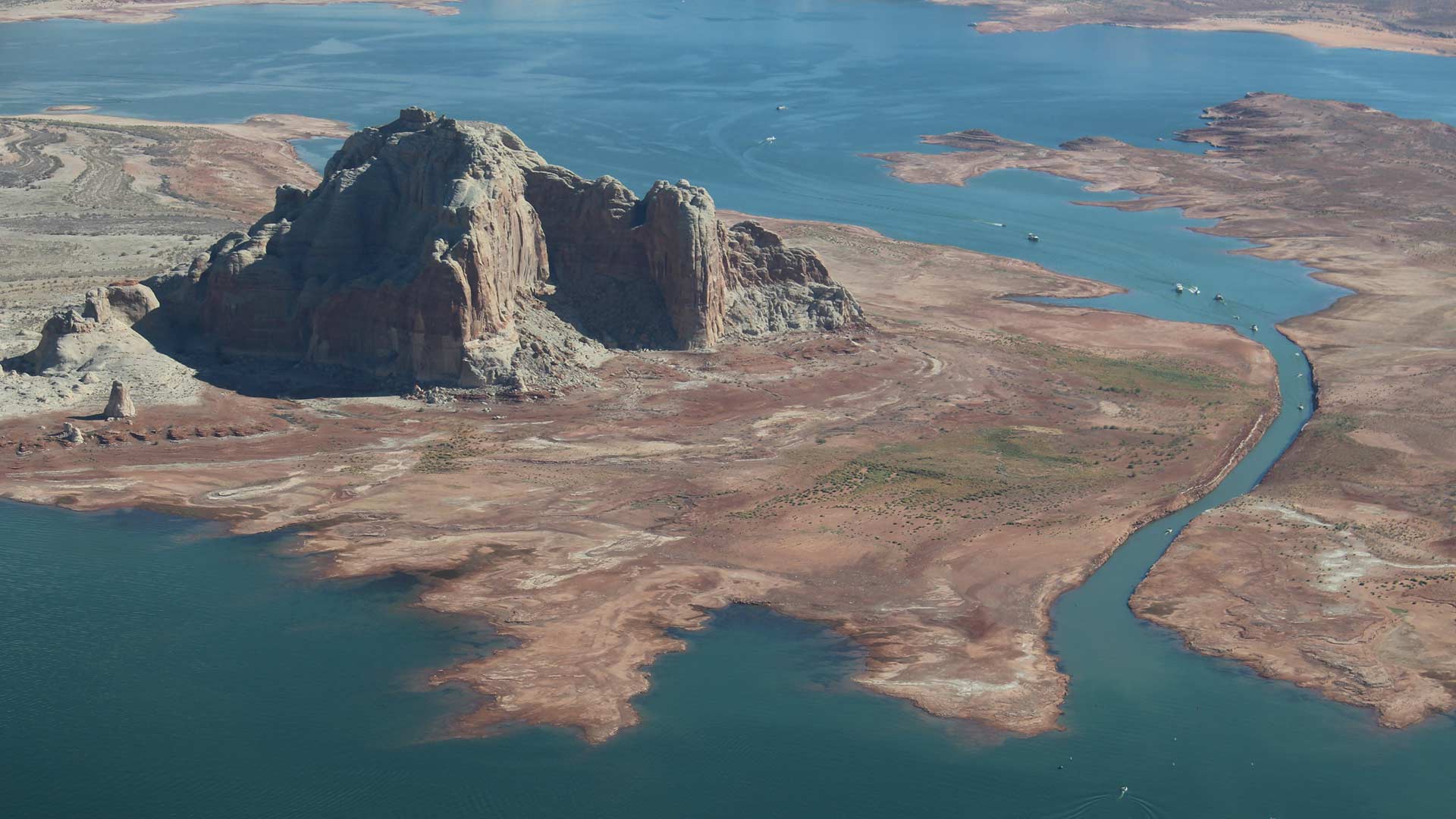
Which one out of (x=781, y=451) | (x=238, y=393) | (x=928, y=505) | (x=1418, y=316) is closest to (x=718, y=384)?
(x=781, y=451)

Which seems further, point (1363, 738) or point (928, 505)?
point (928, 505)

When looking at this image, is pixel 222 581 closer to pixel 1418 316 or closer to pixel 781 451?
pixel 781 451

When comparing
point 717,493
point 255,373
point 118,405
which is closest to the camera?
Answer: point 717,493

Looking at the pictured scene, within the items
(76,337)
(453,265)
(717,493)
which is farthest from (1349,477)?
(76,337)

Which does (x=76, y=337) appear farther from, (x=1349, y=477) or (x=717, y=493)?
(x=1349, y=477)

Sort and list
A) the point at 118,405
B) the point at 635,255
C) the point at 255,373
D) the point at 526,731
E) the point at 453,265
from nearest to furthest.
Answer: the point at 526,731, the point at 118,405, the point at 453,265, the point at 255,373, the point at 635,255

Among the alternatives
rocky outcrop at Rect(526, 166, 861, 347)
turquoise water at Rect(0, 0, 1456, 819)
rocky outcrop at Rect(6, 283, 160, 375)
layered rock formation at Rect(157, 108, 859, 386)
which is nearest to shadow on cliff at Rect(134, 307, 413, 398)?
layered rock formation at Rect(157, 108, 859, 386)
